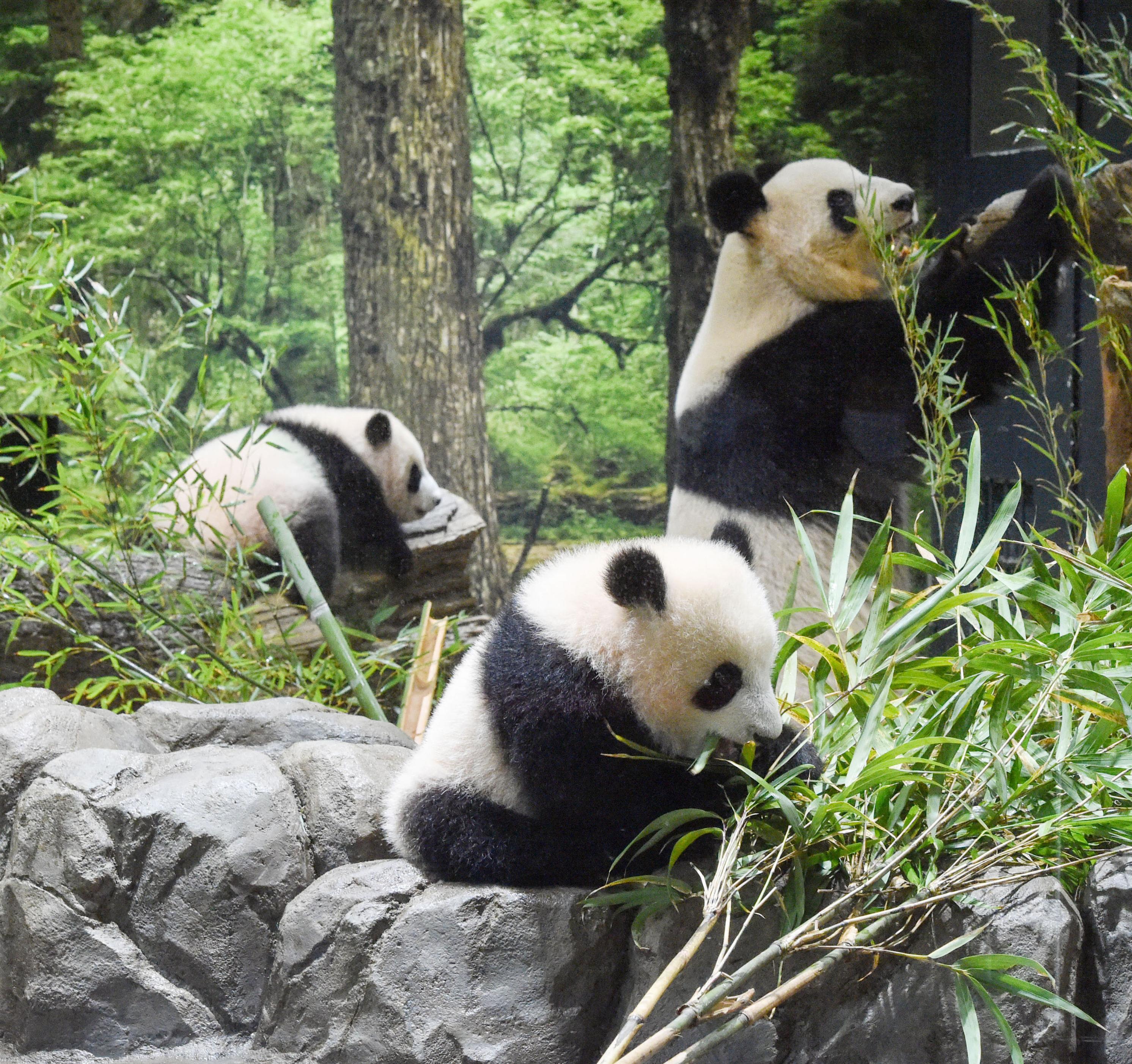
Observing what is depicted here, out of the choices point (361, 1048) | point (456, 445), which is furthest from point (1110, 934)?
point (456, 445)

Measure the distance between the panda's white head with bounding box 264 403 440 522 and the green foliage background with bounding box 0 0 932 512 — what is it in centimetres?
9

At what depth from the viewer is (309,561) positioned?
3137 mm

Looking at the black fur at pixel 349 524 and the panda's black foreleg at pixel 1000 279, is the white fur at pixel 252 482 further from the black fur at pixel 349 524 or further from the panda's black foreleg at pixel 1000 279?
the panda's black foreleg at pixel 1000 279

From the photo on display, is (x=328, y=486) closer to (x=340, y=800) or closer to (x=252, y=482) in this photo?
(x=252, y=482)

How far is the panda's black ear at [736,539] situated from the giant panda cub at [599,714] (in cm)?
22

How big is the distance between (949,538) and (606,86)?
4.95ft

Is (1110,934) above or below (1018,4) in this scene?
below

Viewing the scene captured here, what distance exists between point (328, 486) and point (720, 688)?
191cm

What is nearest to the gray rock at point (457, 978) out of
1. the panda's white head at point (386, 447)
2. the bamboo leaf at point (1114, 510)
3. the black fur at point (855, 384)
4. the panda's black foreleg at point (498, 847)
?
the panda's black foreleg at point (498, 847)

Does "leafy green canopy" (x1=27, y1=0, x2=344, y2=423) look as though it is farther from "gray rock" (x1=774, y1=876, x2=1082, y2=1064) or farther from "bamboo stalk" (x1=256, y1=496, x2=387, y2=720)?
"gray rock" (x1=774, y1=876, x2=1082, y2=1064)

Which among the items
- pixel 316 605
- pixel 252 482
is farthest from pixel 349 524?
pixel 316 605

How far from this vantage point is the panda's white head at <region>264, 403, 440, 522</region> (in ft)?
10.5

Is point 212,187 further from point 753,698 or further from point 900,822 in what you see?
point 900,822

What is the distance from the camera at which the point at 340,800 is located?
1.94m
